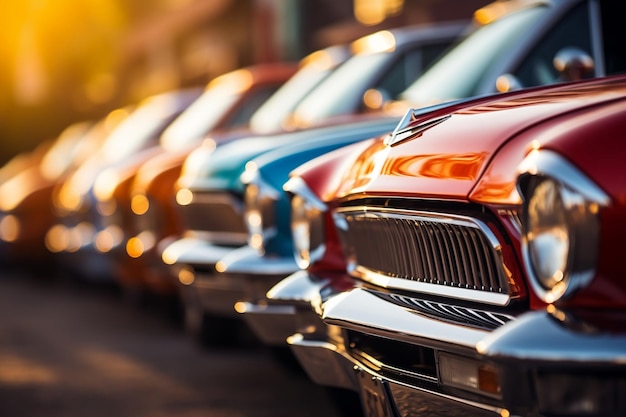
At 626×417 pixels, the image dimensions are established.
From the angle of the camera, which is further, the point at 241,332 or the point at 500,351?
the point at 241,332

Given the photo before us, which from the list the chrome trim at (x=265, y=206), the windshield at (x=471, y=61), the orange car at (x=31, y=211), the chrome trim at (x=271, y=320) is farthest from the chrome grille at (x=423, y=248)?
the orange car at (x=31, y=211)

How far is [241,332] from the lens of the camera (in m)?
8.84

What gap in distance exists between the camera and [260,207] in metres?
6.20

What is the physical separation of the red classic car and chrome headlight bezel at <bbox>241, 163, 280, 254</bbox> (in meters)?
1.13

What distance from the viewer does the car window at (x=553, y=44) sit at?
583 cm

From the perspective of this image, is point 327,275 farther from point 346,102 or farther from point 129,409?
point 346,102

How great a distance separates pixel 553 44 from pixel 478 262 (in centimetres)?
252

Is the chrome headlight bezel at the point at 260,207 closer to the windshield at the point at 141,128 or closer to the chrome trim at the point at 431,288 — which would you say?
the chrome trim at the point at 431,288

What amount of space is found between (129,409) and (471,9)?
37.2ft

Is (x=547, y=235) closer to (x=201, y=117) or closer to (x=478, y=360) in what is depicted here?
(x=478, y=360)

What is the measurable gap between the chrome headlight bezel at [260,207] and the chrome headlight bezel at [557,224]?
9.82ft

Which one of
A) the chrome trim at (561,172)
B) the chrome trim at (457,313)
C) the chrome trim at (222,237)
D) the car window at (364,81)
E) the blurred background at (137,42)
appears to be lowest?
the chrome trim at (457,313)

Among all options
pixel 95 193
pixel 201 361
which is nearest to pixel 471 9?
pixel 95 193

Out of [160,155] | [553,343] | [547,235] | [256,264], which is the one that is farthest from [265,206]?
[160,155]
